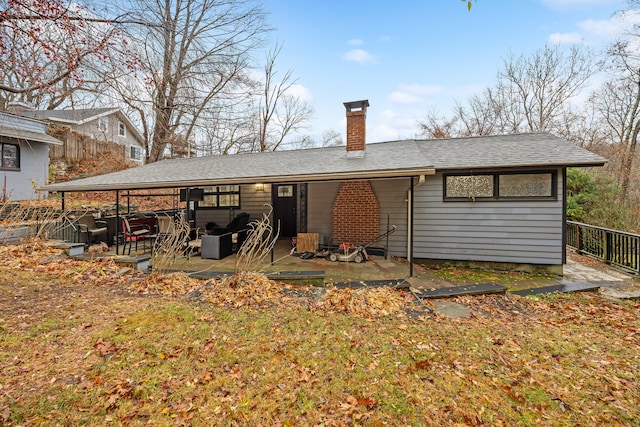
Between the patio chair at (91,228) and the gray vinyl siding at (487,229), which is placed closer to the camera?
the gray vinyl siding at (487,229)

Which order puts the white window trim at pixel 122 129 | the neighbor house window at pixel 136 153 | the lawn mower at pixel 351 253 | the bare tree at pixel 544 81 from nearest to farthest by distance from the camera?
the lawn mower at pixel 351 253 → the bare tree at pixel 544 81 → the white window trim at pixel 122 129 → the neighbor house window at pixel 136 153

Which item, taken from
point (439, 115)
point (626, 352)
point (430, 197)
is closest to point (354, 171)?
point (430, 197)

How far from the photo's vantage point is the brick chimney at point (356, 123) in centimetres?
827

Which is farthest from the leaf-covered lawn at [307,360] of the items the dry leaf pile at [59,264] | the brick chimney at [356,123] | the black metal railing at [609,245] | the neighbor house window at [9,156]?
the neighbor house window at [9,156]

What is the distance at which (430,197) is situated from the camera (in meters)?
7.39

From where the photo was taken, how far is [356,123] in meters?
8.34

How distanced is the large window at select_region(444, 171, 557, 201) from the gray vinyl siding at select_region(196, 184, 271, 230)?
6120mm

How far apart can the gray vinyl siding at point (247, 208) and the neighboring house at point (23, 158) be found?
7.85m

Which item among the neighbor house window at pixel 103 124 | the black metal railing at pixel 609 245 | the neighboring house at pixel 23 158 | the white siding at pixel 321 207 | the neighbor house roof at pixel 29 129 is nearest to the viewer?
the black metal railing at pixel 609 245

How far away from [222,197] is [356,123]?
5.82m

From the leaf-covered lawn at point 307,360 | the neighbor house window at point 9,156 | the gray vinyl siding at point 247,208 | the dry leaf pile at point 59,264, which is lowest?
the leaf-covered lawn at point 307,360

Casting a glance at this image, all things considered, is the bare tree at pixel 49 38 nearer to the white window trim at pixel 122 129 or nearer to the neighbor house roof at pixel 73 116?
the neighbor house roof at pixel 73 116

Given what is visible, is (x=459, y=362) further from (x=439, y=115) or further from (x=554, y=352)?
(x=439, y=115)

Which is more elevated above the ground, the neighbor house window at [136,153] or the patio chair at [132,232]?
the neighbor house window at [136,153]
